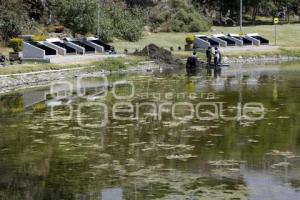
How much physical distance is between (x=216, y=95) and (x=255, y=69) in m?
16.8

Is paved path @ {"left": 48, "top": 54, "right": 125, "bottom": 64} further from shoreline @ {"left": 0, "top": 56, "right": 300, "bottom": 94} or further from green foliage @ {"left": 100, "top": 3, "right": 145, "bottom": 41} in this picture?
green foliage @ {"left": 100, "top": 3, "right": 145, "bottom": 41}

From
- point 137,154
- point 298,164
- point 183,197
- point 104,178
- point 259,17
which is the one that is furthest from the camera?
point 259,17

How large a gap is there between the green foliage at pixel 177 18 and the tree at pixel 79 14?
14229 mm

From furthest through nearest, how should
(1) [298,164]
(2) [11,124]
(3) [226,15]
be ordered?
1. (3) [226,15]
2. (2) [11,124]
3. (1) [298,164]

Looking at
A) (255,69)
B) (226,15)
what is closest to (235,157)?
(255,69)

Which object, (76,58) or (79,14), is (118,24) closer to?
(79,14)

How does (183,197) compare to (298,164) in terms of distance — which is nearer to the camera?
(183,197)

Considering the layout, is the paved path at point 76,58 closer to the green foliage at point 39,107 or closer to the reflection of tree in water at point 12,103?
the reflection of tree in water at point 12,103

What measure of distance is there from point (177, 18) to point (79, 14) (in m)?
17.8

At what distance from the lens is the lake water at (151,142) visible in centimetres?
1590

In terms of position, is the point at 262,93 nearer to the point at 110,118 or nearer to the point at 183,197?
the point at 110,118

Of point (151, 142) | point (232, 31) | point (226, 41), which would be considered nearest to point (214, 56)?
point (226, 41)

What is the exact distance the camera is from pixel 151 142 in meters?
21.3

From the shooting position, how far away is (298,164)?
18047mm
